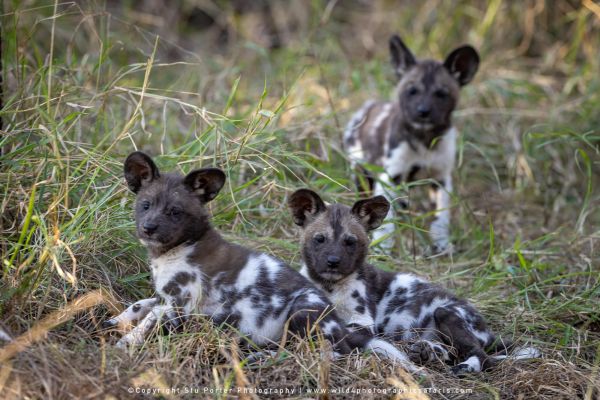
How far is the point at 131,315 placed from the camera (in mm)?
5410

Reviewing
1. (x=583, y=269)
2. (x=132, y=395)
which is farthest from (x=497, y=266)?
(x=132, y=395)

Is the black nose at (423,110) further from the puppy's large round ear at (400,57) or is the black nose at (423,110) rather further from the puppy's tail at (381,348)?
the puppy's tail at (381,348)

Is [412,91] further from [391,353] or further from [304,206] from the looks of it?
[391,353]

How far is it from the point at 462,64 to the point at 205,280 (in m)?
4.70

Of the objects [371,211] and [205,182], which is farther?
[371,211]

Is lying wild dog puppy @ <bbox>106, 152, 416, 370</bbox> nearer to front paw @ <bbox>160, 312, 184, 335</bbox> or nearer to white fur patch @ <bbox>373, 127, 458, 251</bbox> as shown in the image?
front paw @ <bbox>160, 312, 184, 335</bbox>

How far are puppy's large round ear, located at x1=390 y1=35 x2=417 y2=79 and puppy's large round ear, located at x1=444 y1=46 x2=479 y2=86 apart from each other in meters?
0.44

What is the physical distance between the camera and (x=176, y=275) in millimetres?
5418

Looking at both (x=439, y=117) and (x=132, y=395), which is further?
(x=439, y=117)

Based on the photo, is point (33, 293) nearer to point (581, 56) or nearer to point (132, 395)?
point (132, 395)

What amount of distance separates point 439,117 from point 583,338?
3.29 m

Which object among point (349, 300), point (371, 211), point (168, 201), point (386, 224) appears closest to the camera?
point (168, 201)

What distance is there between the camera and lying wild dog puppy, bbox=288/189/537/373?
5738 mm

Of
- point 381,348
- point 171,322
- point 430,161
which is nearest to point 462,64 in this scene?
point 430,161
